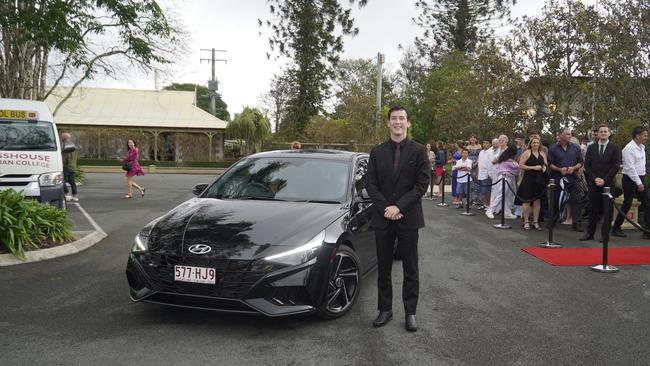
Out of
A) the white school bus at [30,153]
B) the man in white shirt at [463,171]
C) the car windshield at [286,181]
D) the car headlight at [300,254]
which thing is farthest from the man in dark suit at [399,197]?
the man in white shirt at [463,171]

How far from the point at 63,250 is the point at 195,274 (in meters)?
4.07

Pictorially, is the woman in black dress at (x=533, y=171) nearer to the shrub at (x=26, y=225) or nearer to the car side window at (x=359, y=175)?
the car side window at (x=359, y=175)

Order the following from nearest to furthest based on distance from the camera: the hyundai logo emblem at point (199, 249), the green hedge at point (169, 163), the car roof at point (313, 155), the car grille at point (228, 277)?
the car grille at point (228, 277) < the hyundai logo emblem at point (199, 249) < the car roof at point (313, 155) < the green hedge at point (169, 163)

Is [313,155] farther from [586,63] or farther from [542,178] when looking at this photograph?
[586,63]

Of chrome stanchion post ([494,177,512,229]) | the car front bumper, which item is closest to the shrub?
the car front bumper

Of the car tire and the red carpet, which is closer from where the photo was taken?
the car tire

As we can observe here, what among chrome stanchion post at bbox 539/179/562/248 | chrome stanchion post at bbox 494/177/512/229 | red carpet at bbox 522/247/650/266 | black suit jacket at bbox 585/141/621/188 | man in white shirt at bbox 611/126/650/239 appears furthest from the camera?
chrome stanchion post at bbox 494/177/512/229

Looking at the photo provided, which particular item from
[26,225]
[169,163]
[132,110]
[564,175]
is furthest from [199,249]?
[132,110]

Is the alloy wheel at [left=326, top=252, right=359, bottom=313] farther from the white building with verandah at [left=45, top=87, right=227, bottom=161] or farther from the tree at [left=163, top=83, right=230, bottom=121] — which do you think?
the tree at [left=163, top=83, right=230, bottom=121]

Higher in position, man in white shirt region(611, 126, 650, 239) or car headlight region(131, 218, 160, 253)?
man in white shirt region(611, 126, 650, 239)

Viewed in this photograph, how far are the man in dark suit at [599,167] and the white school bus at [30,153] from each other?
9.13 meters

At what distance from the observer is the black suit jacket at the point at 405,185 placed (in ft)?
13.9

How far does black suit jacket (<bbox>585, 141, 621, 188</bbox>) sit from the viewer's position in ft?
27.8

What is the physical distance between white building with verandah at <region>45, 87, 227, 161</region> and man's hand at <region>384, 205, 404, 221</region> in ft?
107
